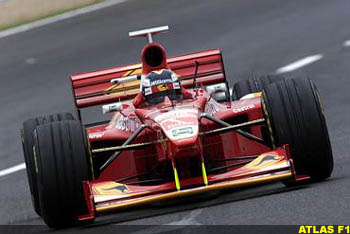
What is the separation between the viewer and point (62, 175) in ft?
30.0

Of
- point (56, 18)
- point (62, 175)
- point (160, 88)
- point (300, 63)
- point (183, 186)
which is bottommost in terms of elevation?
point (183, 186)

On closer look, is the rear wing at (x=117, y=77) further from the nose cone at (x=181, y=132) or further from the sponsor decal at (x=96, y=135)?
the nose cone at (x=181, y=132)

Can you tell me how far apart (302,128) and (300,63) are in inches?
366

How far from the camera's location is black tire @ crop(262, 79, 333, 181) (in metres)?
9.36

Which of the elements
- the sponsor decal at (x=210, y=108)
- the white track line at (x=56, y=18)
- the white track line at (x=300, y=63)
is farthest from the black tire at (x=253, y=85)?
the white track line at (x=56, y=18)

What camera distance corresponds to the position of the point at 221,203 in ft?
29.4

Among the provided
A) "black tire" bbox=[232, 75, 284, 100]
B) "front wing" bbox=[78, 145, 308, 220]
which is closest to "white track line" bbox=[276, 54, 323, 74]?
"black tire" bbox=[232, 75, 284, 100]

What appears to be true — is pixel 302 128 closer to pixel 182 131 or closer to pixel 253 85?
pixel 182 131

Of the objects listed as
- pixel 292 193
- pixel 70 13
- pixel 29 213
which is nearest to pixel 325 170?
pixel 292 193

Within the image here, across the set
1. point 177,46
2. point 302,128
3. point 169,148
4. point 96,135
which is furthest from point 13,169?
point 177,46

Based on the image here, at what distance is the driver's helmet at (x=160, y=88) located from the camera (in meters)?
10.5

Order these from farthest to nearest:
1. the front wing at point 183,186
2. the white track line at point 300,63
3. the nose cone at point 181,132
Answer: the white track line at point 300,63, the nose cone at point 181,132, the front wing at point 183,186

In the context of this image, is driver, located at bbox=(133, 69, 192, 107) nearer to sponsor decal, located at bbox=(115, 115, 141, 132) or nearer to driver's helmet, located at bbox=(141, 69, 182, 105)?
driver's helmet, located at bbox=(141, 69, 182, 105)

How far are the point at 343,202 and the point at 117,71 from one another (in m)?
4.88
